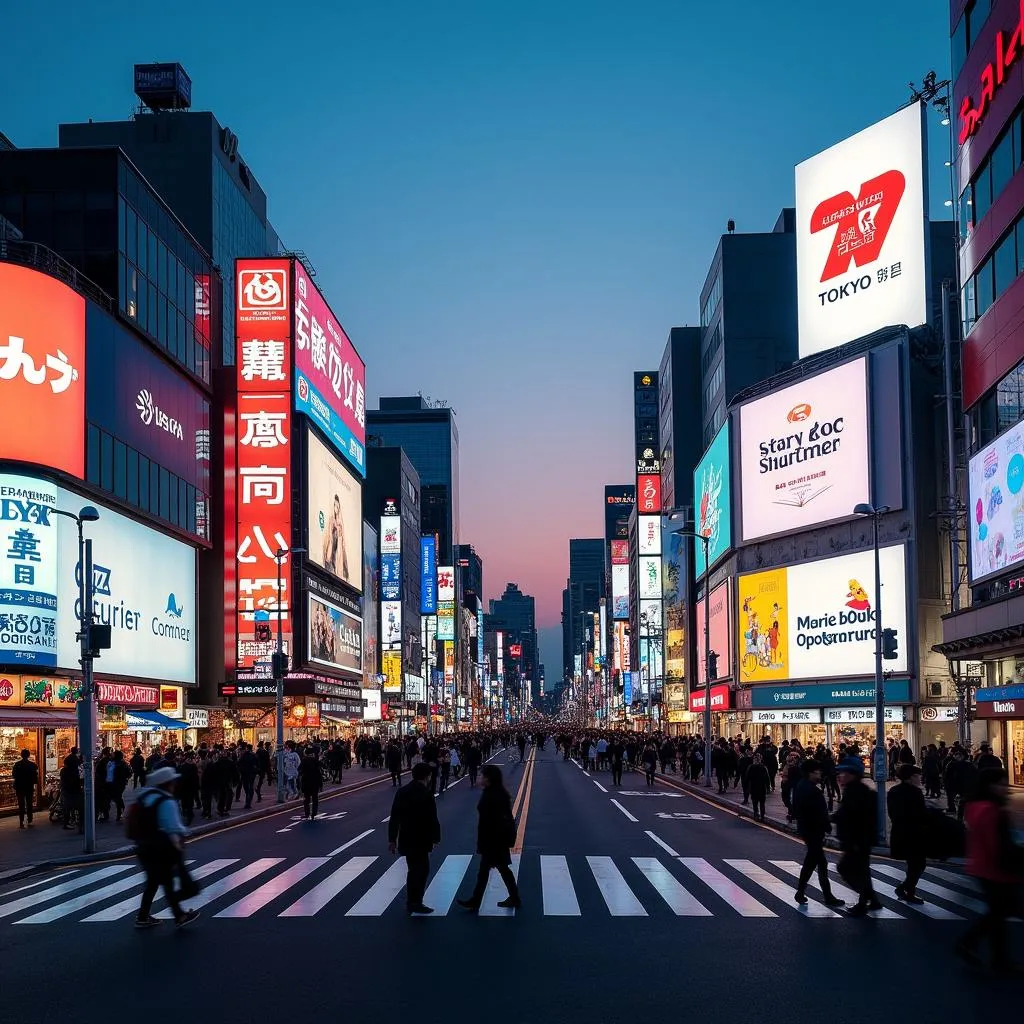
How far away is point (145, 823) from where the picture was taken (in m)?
15.4

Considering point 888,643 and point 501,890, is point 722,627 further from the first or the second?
point 501,890

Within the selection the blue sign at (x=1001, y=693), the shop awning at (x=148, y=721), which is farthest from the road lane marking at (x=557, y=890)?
the shop awning at (x=148, y=721)

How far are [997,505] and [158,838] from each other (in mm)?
32593

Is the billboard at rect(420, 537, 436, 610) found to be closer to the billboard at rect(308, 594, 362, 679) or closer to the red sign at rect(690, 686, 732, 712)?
the billboard at rect(308, 594, 362, 679)

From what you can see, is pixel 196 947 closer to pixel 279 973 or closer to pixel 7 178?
pixel 279 973

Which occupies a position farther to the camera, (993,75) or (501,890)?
(993,75)

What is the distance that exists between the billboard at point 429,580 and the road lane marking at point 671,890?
141289 millimetres

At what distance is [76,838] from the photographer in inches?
1183

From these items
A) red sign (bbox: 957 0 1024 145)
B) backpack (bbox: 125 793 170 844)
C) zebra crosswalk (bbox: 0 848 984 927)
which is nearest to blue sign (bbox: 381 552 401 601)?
red sign (bbox: 957 0 1024 145)

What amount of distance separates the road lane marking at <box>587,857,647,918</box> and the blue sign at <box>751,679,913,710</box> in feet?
123

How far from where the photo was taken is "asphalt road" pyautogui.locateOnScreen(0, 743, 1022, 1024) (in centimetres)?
1124

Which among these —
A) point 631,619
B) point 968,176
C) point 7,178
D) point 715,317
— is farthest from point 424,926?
point 631,619

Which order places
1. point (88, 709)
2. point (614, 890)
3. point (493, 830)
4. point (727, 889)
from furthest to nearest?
1. point (88, 709)
2. point (727, 889)
3. point (614, 890)
4. point (493, 830)

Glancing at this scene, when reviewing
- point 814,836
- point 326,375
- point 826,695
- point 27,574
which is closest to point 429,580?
point 326,375
